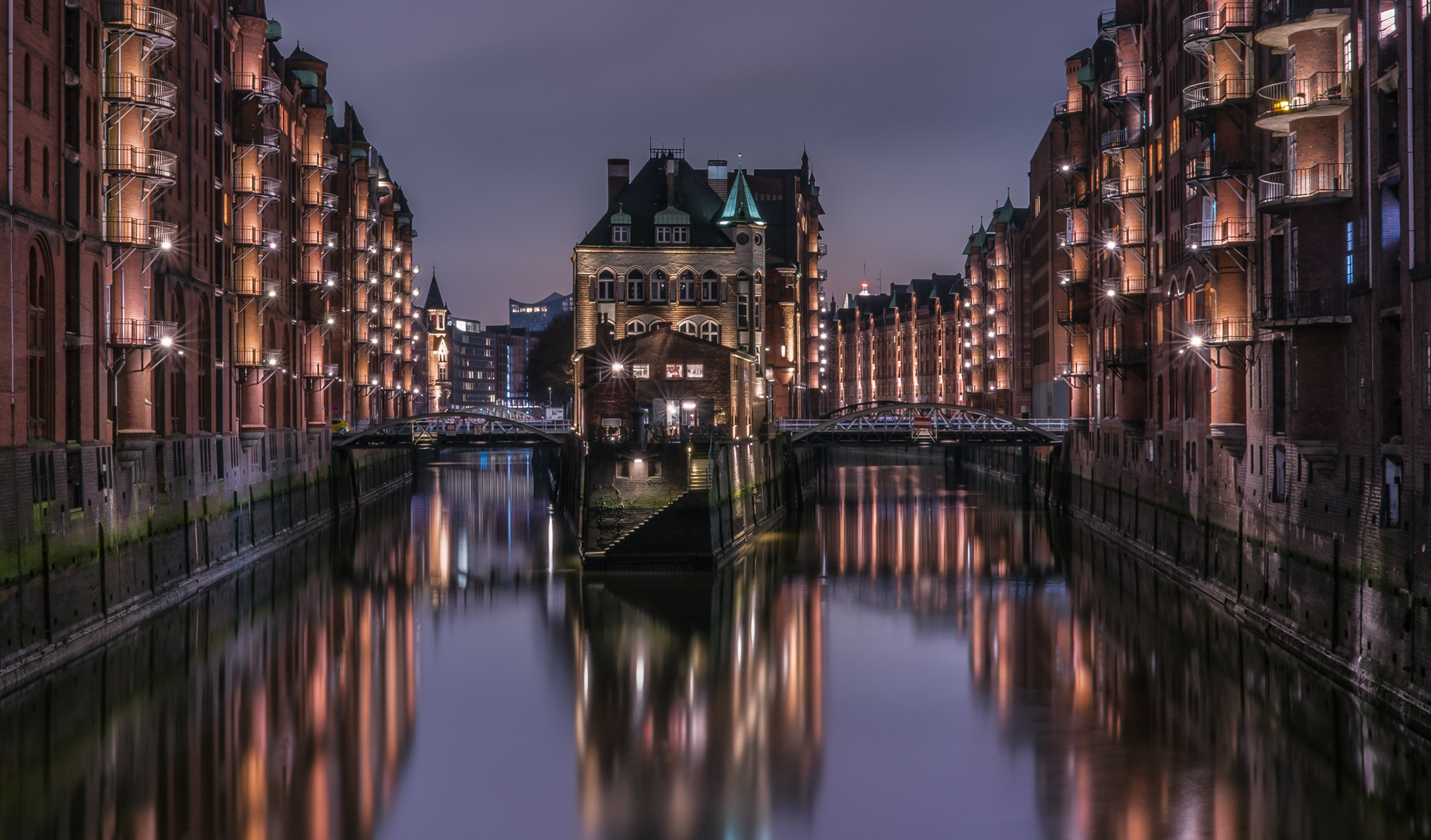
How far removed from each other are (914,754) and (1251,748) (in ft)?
20.4

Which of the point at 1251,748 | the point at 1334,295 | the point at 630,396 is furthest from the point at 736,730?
the point at 630,396

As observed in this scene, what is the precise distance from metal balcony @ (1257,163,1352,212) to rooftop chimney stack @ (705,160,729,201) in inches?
2188

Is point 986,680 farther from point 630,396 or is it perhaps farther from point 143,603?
point 630,396

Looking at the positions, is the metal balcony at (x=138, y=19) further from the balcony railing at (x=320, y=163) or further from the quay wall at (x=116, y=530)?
the balcony railing at (x=320, y=163)

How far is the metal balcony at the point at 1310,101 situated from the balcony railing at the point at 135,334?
94.7 ft

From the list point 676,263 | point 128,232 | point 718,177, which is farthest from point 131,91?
point 718,177

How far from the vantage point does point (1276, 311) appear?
30.0 metres

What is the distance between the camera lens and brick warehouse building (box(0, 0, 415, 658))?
2930cm

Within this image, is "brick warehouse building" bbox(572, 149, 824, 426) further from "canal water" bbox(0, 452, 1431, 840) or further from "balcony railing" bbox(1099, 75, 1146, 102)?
"canal water" bbox(0, 452, 1431, 840)

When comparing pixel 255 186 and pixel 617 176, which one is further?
pixel 617 176

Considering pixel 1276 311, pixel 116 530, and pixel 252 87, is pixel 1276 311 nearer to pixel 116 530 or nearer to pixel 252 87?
pixel 116 530

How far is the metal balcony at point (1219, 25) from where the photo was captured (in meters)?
35.6

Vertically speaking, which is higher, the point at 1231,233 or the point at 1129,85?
the point at 1129,85

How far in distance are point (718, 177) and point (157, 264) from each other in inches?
1916
